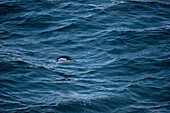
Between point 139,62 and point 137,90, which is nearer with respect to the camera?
point 137,90

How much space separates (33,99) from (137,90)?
4105 millimetres

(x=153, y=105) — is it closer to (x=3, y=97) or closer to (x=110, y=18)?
(x=3, y=97)

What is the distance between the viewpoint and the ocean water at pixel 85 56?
8.12 meters

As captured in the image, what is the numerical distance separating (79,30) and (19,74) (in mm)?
5538

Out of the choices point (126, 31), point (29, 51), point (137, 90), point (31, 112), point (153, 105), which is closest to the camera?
point (31, 112)

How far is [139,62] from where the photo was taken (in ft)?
35.1

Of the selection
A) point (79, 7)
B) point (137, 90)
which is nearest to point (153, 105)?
point (137, 90)

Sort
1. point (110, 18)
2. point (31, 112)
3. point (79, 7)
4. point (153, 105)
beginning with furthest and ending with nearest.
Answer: point (79, 7), point (110, 18), point (153, 105), point (31, 112)

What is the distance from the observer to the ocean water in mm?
8117

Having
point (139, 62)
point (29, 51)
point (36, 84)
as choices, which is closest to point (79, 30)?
point (29, 51)

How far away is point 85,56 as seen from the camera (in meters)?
11.3

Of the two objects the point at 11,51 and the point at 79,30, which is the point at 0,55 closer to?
the point at 11,51

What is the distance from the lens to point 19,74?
9.66m

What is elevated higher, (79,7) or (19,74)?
(79,7)
